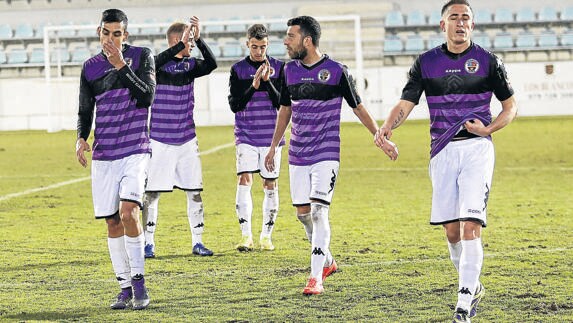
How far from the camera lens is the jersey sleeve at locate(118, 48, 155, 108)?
19.3ft

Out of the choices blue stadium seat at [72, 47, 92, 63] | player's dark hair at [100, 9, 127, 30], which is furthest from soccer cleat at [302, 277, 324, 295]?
blue stadium seat at [72, 47, 92, 63]

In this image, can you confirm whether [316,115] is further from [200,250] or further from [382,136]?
[200,250]

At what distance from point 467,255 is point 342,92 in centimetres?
167

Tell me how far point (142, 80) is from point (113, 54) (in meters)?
0.33

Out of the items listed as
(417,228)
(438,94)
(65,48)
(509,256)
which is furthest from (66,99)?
(438,94)


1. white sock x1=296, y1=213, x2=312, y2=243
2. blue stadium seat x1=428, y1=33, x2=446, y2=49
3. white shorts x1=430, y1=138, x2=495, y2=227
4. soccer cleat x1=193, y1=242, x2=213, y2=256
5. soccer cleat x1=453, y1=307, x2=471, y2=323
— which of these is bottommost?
soccer cleat x1=453, y1=307, x2=471, y2=323

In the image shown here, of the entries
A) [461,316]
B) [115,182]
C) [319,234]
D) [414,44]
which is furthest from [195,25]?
[414,44]

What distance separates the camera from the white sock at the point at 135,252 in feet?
20.3

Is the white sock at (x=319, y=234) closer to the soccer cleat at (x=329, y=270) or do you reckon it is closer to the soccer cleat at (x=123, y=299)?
the soccer cleat at (x=329, y=270)

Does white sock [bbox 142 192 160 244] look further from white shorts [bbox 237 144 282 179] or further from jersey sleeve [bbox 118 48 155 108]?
jersey sleeve [bbox 118 48 155 108]

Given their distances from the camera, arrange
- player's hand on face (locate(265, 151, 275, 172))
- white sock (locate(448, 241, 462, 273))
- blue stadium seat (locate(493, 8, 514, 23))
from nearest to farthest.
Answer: white sock (locate(448, 241, 462, 273))
player's hand on face (locate(265, 151, 275, 172))
blue stadium seat (locate(493, 8, 514, 23))

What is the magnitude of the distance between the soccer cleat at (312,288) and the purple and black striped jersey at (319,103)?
798 millimetres

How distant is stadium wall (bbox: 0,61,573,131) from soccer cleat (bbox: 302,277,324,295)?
24431mm

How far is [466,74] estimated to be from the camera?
556 centimetres
